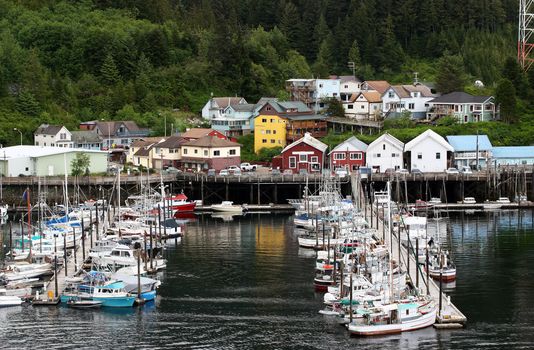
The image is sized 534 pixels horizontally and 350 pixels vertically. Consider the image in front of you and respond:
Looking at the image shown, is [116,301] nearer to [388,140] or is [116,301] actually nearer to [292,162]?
[292,162]

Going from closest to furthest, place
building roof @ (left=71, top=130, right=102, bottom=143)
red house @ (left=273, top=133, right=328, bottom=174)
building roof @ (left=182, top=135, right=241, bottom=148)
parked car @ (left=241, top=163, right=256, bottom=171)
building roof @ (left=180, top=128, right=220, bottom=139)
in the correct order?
red house @ (left=273, top=133, right=328, bottom=174)
parked car @ (left=241, top=163, right=256, bottom=171)
building roof @ (left=182, top=135, right=241, bottom=148)
building roof @ (left=180, top=128, right=220, bottom=139)
building roof @ (left=71, top=130, right=102, bottom=143)

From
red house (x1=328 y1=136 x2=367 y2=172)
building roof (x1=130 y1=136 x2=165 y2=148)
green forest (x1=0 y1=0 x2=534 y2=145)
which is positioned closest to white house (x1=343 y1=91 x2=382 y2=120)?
green forest (x1=0 y1=0 x2=534 y2=145)

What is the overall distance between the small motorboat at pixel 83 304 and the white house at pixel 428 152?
38.1m

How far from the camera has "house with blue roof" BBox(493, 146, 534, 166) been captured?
84750 millimetres

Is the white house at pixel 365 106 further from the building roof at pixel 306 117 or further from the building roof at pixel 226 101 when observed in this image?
the building roof at pixel 226 101

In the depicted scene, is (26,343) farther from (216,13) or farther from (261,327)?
(216,13)

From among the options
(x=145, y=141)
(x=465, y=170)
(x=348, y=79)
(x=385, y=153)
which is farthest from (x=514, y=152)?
(x=145, y=141)

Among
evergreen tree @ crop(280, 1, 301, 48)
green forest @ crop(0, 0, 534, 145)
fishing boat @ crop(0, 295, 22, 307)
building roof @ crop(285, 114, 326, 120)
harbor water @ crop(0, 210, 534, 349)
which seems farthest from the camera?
evergreen tree @ crop(280, 1, 301, 48)

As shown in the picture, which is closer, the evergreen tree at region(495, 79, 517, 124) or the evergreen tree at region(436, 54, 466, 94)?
the evergreen tree at region(495, 79, 517, 124)

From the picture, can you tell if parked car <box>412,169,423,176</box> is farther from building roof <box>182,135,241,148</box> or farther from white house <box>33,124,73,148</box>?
white house <box>33,124,73,148</box>

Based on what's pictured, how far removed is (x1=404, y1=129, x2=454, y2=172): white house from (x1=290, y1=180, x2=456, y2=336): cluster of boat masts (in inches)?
423

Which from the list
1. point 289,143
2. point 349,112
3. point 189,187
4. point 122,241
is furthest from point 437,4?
point 122,241

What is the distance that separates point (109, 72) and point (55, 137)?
50.8 feet

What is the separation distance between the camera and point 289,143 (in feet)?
302
